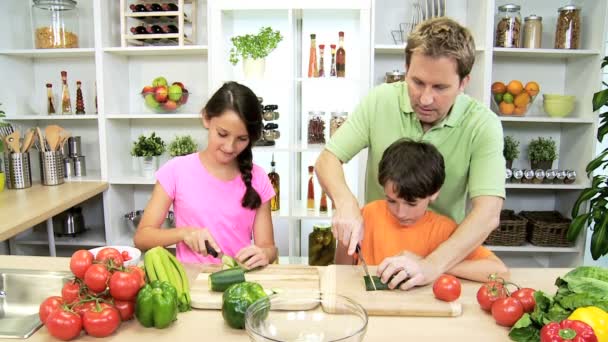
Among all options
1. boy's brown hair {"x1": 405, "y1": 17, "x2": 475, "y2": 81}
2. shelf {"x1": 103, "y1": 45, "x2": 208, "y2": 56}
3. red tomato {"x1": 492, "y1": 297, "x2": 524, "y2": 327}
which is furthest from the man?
shelf {"x1": 103, "y1": 45, "x2": 208, "y2": 56}

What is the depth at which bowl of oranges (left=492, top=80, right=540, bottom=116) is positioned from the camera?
2.88m

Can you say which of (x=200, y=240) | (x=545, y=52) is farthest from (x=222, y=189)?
(x=545, y=52)

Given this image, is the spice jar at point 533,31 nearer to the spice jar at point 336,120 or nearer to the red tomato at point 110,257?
the spice jar at point 336,120

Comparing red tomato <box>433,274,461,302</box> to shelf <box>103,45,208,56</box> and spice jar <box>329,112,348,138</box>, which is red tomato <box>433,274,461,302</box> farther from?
shelf <box>103,45,208,56</box>

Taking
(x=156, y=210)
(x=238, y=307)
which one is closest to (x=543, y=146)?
(x=156, y=210)

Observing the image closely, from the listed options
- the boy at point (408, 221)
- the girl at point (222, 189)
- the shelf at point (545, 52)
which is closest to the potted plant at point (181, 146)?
the girl at point (222, 189)

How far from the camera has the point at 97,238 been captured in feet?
10.4

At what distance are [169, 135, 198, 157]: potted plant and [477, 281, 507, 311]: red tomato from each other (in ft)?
7.69

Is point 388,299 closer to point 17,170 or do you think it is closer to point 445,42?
point 445,42

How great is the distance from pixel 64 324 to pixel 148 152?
2.27 m

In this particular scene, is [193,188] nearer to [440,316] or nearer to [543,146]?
[440,316]

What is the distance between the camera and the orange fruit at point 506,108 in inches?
114

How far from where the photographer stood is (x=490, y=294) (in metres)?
1.07

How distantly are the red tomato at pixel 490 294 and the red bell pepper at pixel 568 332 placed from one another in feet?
0.67
